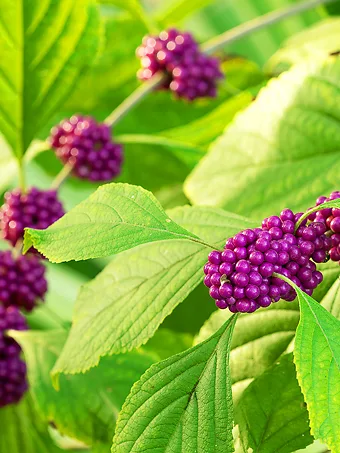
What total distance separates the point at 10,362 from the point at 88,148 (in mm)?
188

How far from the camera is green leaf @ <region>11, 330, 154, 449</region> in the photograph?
504mm

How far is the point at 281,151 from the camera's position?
460mm

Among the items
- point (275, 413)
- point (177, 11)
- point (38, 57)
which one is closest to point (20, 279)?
point (38, 57)

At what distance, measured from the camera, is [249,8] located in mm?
1041

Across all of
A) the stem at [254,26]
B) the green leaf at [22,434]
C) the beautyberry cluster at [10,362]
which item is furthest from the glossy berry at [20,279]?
the stem at [254,26]

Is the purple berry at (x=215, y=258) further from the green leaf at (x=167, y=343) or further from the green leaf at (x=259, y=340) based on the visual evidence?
the green leaf at (x=167, y=343)

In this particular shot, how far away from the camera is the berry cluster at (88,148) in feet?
1.95

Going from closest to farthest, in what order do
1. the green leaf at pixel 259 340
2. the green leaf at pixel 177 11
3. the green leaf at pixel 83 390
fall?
the green leaf at pixel 259 340
the green leaf at pixel 83 390
the green leaf at pixel 177 11

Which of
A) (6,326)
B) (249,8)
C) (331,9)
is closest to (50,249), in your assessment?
(6,326)

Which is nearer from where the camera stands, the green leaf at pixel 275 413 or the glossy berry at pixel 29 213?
the green leaf at pixel 275 413

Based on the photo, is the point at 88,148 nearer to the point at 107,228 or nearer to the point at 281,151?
the point at 281,151

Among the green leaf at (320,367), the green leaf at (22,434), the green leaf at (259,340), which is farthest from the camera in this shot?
the green leaf at (22,434)

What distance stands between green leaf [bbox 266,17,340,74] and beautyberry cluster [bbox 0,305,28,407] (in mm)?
310

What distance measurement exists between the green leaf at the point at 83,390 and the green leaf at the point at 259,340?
0.37 ft
